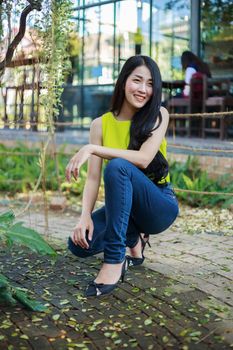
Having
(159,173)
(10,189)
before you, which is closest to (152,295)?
(159,173)

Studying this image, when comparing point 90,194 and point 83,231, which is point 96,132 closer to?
point 90,194

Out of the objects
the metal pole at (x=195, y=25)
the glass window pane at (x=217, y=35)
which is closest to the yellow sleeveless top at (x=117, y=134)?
the glass window pane at (x=217, y=35)

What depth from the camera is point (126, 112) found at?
284cm

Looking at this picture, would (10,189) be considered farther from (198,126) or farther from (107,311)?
(107,311)

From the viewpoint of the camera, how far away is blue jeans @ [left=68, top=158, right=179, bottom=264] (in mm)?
2539

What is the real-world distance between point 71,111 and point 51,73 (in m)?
7.78

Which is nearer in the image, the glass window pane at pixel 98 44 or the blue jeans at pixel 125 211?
the blue jeans at pixel 125 211

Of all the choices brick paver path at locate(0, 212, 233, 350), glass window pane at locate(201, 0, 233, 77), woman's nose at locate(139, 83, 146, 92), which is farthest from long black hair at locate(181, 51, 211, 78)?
woman's nose at locate(139, 83, 146, 92)

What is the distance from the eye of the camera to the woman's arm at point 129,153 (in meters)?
2.51

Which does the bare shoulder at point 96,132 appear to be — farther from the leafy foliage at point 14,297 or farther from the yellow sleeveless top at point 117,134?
the leafy foliage at point 14,297

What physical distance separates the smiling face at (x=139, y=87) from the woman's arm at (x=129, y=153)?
0.54 feet

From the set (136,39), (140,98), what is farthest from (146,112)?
(136,39)

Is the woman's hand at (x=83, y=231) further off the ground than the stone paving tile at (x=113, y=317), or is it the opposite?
the woman's hand at (x=83, y=231)

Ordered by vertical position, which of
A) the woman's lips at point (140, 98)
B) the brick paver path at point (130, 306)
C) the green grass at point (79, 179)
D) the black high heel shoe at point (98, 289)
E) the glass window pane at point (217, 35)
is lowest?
the brick paver path at point (130, 306)
